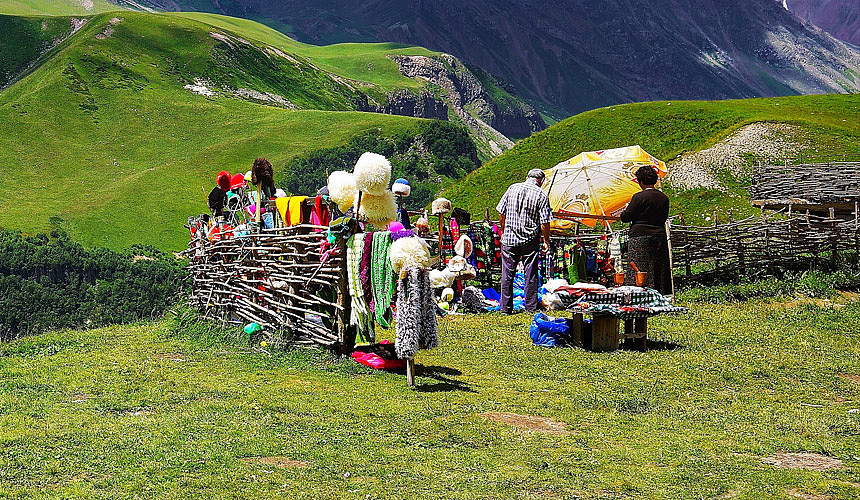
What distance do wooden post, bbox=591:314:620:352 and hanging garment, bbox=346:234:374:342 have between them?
259cm

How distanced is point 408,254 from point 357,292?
1.13m

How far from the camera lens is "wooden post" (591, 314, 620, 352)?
937 cm

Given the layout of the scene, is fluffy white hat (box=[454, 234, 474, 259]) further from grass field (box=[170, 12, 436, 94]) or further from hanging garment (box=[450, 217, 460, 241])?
grass field (box=[170, 12, 436, 94])

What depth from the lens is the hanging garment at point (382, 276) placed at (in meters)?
8.07

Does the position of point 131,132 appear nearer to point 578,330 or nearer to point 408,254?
point 578,330

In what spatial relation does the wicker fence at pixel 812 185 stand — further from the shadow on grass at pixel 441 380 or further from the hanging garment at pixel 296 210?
the hanging garment at pixel 296 210

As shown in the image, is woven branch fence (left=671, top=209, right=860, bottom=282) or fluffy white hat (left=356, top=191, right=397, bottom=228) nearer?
fluffy white hat (left=356, top=191, right=397, bottom=228)

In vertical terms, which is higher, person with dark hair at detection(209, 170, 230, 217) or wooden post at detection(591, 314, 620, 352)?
person with dark hair at detection(209, 170, 230, 217)

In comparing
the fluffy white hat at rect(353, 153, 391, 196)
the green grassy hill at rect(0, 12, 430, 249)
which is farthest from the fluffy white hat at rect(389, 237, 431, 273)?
the green grassy hill at rect(0, 12, 430, 249)

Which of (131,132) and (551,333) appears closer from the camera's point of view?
(551,333)

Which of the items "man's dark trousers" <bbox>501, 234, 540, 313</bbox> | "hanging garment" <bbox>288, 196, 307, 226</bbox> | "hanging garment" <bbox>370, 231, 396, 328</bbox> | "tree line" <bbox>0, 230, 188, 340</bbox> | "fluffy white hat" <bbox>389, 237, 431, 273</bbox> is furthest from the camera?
"tree line" <bbox>0, 230, 188, 340</bbox>

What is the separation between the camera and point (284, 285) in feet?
32.8

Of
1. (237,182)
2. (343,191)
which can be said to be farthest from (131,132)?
(343,191)

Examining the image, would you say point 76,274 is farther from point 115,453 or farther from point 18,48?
point 18,48
